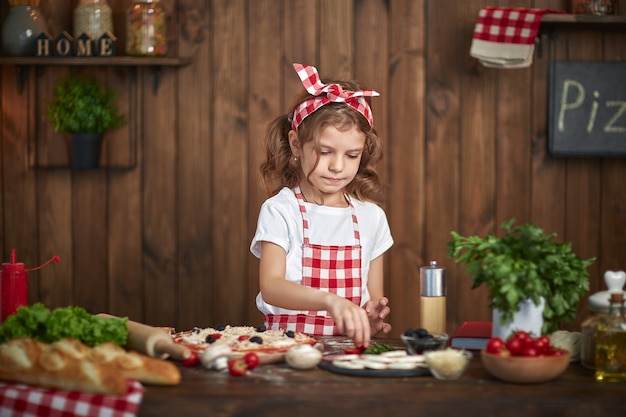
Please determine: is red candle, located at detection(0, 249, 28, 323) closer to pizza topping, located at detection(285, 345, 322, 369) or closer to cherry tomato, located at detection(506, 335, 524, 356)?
pizza topping, located at detection(285, 345, 322, 369)

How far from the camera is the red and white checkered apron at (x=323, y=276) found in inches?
94.3

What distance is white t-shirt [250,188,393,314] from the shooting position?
2379 millimetres

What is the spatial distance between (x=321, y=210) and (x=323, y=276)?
0.60ft

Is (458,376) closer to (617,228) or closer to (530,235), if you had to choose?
(530,235)

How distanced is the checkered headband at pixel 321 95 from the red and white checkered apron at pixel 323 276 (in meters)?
0.24

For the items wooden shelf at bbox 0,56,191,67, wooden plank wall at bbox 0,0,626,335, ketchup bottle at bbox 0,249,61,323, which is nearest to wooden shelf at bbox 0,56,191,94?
wooden shelf at bbox 0,56,191,67

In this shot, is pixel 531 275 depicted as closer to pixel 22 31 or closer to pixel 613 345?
pixel 613 345

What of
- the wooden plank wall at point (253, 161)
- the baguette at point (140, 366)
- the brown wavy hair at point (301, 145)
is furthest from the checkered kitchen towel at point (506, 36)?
the baguette at point (140, 366)

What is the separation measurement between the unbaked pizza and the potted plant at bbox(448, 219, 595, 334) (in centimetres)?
41

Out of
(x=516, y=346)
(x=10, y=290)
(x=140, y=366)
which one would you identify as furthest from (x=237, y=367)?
(x=10, y=290)

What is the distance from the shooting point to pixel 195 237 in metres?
3.42

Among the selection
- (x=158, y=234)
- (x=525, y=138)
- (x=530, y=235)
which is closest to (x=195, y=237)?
(x=158, y=234)

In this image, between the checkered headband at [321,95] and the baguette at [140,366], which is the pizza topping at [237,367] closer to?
the baguette at [140,366]

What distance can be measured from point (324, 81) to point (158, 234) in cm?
119
